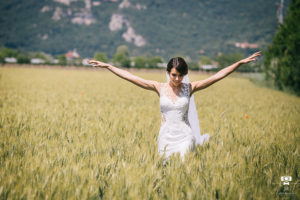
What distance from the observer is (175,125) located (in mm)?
3297

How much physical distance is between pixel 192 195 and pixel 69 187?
1.07m

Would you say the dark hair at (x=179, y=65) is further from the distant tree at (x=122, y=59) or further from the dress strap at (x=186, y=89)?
the distant tree at (x=122, y=59)

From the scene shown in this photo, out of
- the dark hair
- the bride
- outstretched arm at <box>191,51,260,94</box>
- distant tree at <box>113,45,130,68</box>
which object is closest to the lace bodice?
the bride

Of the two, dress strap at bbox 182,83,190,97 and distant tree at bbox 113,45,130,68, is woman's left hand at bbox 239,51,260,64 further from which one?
distant tree at bbox 113,45,130,68

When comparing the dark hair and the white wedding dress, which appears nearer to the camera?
the dark hair

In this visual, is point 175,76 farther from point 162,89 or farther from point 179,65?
point 162,89

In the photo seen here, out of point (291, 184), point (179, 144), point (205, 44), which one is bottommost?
point (291, 184)

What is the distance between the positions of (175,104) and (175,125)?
291 millimetres

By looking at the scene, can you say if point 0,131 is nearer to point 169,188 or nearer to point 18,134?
point 18,134

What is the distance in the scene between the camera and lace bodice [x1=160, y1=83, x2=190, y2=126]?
3279 millimetres

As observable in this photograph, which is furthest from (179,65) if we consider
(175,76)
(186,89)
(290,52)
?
(290,52)

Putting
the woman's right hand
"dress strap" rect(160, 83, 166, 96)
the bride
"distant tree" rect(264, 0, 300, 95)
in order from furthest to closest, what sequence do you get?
1. "distant tree" rect(264, 0, 300, 95)
2. the woman's right hand
3. "dress strap" rect(160, 83, 166, 96)
4. the bride

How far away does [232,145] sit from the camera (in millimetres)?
3967

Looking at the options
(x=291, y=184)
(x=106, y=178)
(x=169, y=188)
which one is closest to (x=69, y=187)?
(x=106, y=178)
